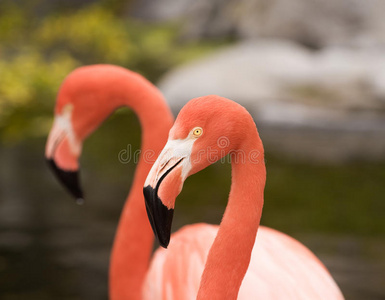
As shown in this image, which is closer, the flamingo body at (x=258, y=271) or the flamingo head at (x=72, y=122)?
the flamingo body at (x=258, y=271)

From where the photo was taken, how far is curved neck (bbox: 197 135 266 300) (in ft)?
4.90

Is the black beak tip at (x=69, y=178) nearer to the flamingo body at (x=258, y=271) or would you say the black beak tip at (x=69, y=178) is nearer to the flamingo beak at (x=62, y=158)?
the flamingo beak at (x=62, y=158)

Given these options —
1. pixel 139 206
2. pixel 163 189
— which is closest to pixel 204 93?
A: pixel 139 206

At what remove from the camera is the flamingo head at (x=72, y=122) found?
7.27 feet

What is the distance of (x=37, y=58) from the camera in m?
10.2

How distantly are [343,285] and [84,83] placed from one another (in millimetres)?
2034

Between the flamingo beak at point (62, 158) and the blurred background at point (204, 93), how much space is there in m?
1.25

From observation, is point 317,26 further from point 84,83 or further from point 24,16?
point 84,83

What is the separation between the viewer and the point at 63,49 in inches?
415

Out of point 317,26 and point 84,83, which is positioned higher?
point 84,83

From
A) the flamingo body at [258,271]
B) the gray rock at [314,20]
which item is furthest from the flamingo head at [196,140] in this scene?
the gray rock at [314,20]

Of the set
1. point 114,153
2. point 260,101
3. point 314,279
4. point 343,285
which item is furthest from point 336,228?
point 260,101

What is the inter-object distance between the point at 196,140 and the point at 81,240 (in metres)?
2.86

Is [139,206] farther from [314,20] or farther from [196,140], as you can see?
[314,20]
